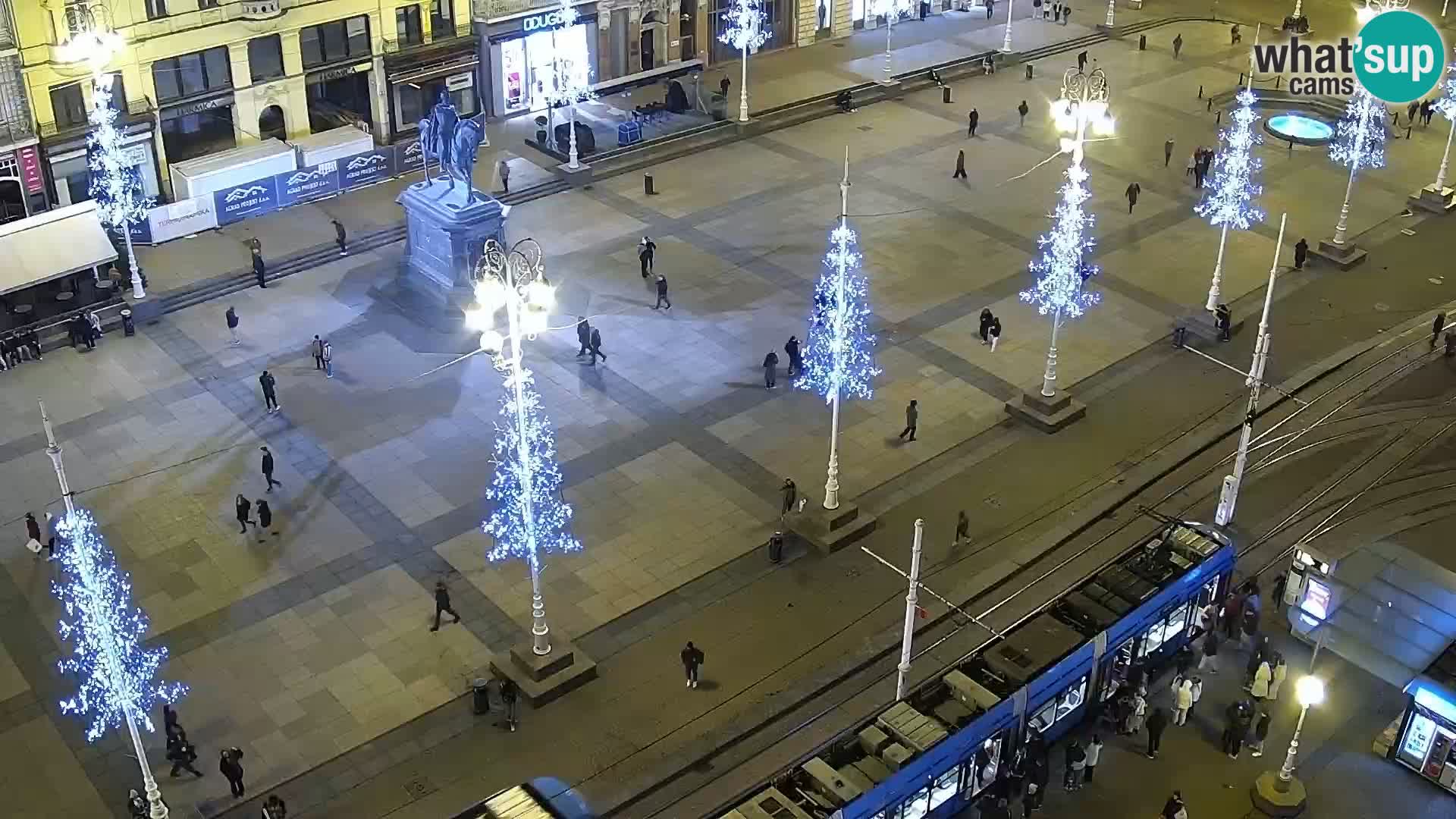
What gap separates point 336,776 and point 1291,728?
2040cm

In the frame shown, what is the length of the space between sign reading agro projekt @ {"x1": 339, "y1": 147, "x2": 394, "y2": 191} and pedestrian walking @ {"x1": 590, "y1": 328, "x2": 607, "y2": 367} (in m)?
16.1

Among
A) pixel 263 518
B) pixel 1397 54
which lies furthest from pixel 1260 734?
pixel 1397 54

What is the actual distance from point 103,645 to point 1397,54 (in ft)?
142

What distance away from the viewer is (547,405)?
42.0 m

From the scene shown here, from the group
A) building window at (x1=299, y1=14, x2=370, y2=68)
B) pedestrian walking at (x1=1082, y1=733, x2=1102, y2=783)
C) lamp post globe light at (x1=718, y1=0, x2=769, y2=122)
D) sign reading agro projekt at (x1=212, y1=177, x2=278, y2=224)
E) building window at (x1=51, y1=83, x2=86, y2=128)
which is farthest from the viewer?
lamp post globe light at (x1=718, y1=0, x2=769, y2=122)

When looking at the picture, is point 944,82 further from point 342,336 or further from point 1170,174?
point 342,336

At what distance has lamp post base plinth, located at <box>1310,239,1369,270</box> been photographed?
169 feet

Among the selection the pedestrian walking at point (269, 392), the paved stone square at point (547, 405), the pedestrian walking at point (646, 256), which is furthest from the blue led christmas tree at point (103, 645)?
the pedestrian walking at point (646, 256)

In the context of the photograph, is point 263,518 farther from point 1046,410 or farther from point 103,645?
point 1046,410

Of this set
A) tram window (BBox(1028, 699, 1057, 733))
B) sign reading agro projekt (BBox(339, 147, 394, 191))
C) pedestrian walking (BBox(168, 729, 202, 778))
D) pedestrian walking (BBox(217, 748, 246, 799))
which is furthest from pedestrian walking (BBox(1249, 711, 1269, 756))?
sign reading agro projekt (BBox(339, 147, 394, 191))

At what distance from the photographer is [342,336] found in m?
45.4

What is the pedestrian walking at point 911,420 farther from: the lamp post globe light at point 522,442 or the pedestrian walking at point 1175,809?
the pedestrian walking at point 1175,809

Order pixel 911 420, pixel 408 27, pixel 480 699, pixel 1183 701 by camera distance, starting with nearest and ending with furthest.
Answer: pixel 1183 701 < pixel 480 699 < pixel 911 420 < pixel 408 27

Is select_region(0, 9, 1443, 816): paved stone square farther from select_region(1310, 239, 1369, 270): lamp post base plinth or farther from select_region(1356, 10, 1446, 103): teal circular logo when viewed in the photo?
select_region(1356, 10, 1446, 103): teal circular logo
